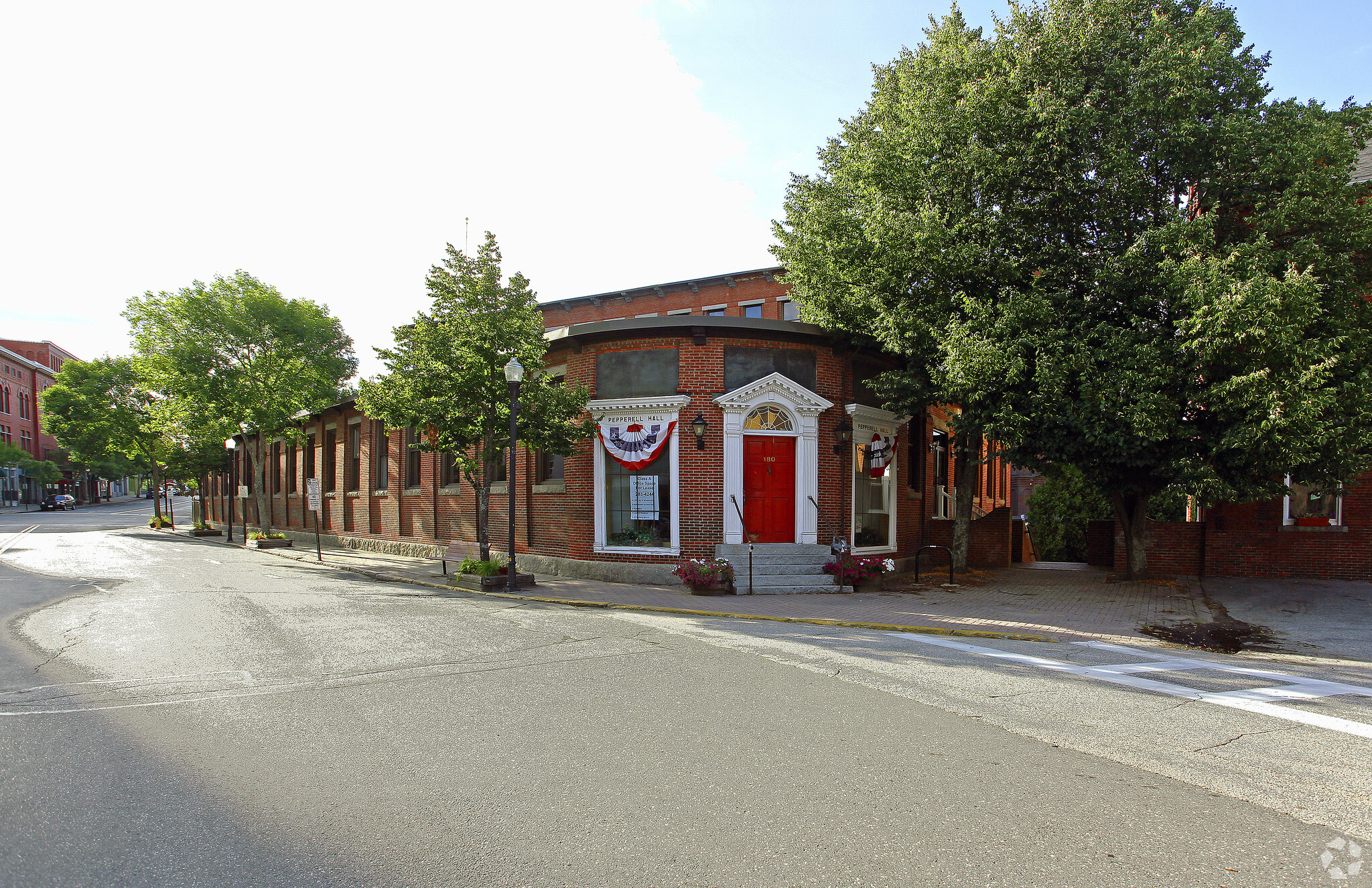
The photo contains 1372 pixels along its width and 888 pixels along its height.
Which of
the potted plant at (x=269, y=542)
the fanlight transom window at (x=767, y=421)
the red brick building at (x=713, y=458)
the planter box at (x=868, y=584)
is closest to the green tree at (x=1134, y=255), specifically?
the red brick building at (x=713, y=458)

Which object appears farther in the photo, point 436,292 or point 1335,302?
point 436,292

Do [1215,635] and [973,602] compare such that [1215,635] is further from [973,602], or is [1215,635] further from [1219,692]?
[1219,692]

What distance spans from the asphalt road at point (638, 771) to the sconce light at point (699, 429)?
7579 millimetres

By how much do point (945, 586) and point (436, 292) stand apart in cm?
1291

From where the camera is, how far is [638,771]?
15.6 feet

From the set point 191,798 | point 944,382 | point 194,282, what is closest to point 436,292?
point 944,382

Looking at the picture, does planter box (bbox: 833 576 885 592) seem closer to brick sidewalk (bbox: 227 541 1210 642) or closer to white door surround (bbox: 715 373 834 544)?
brick sidewalk (bbox: 227 541 1210 642)

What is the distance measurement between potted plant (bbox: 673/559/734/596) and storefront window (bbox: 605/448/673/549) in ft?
5.73

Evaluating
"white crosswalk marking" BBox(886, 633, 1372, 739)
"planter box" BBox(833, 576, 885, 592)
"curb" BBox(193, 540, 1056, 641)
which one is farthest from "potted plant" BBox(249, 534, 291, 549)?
"white crosswalk marking" BBox(886, 633, 1372, 739)

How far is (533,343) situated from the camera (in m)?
16.5

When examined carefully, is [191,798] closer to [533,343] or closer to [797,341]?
[533,343]

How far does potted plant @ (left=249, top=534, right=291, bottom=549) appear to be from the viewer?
98.7ft

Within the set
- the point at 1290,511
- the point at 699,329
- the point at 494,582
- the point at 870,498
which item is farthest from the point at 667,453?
the point at 1290,511

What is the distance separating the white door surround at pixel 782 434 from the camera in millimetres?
16266
